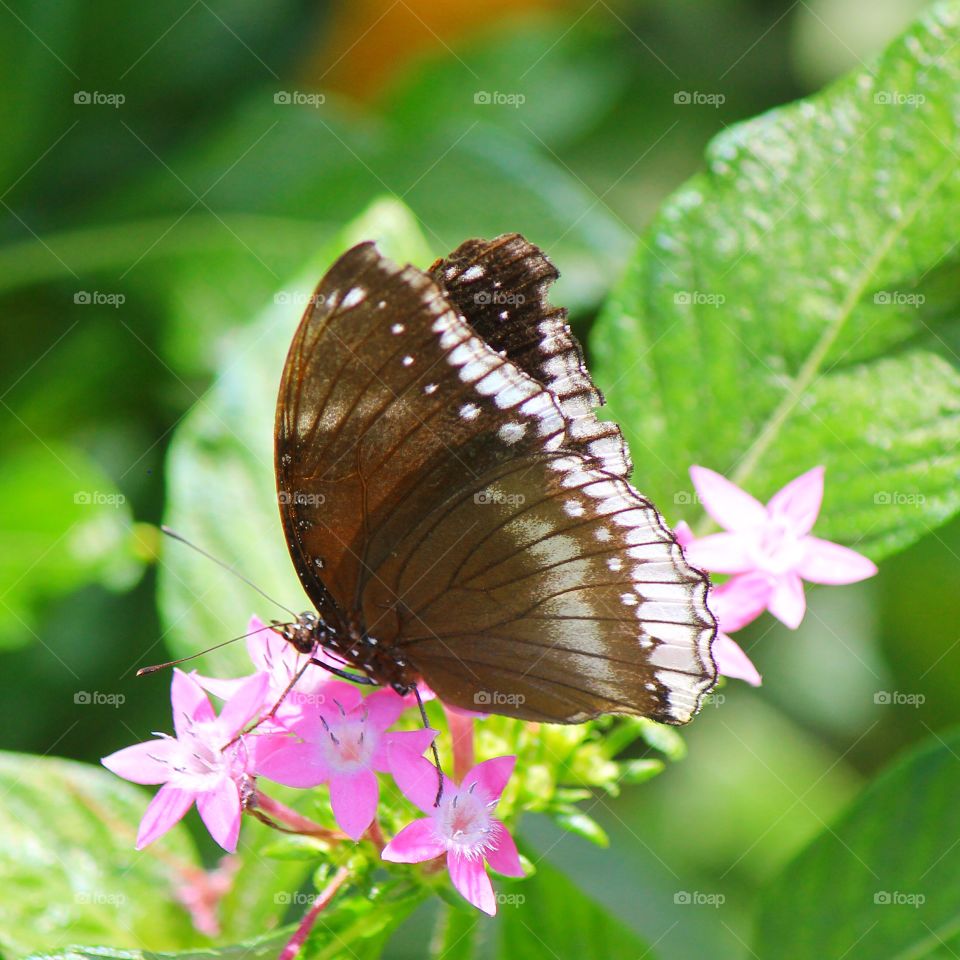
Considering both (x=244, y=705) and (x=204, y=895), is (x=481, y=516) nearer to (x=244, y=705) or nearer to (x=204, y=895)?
(x=244, y=705)

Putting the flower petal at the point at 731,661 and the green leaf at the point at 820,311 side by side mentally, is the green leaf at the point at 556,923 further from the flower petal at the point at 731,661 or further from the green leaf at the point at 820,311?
the green leaf at the point at 820,311

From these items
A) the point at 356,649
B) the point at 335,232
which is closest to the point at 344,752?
the point at 356,649

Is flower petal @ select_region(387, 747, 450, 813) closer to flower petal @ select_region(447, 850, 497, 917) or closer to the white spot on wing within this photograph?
flower petal @ select_region(447, 850, 497, 917)

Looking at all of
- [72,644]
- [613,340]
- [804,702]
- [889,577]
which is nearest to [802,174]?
[613,340]

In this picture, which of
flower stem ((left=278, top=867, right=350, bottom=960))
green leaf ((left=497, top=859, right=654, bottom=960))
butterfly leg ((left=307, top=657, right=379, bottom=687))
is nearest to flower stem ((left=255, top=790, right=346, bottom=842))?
flower stem ((left=278, top=867, right=350, bottom=960))

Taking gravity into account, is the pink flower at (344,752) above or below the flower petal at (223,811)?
above

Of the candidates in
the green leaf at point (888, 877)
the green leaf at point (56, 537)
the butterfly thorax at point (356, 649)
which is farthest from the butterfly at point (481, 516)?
the green leaf at point (56, 537)
